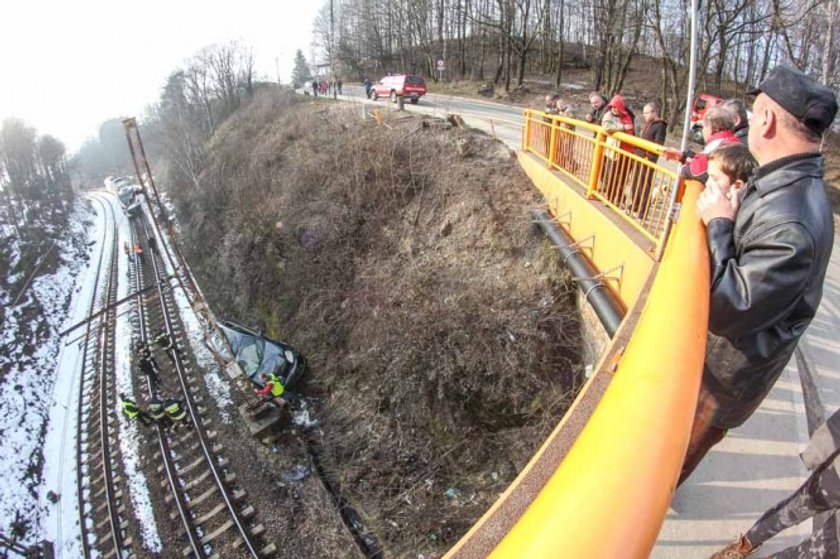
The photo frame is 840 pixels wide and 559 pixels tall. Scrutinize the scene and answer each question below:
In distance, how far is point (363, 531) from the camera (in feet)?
26.8

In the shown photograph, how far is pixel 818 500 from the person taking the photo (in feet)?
6.54

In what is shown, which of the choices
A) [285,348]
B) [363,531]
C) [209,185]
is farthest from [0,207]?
[363,531]

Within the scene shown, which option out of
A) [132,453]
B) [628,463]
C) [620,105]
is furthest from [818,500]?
[132,453]

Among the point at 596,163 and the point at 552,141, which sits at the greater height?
the point at 552,141

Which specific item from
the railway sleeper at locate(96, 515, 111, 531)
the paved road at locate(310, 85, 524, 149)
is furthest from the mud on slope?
the railway sleeper at locate(96, 515, 111, 531)

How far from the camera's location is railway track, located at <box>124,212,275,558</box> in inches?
344

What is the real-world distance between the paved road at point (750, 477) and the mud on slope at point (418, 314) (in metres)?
3.80

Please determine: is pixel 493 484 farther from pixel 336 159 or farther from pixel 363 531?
pixel 336 159

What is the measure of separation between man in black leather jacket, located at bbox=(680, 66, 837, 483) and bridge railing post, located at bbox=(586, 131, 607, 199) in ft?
15.3

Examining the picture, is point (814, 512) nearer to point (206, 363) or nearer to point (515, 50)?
point (206, 363)

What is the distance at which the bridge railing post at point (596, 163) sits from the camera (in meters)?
6.10

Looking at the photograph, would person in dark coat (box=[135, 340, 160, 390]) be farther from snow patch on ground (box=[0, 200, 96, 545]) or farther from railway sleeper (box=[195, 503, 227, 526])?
railway sleeper (box=[195, 503, 227, 526])

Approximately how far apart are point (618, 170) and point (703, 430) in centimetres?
469

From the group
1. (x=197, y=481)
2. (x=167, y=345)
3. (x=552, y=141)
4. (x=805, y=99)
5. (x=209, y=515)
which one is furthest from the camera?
(x=167, y=345)
